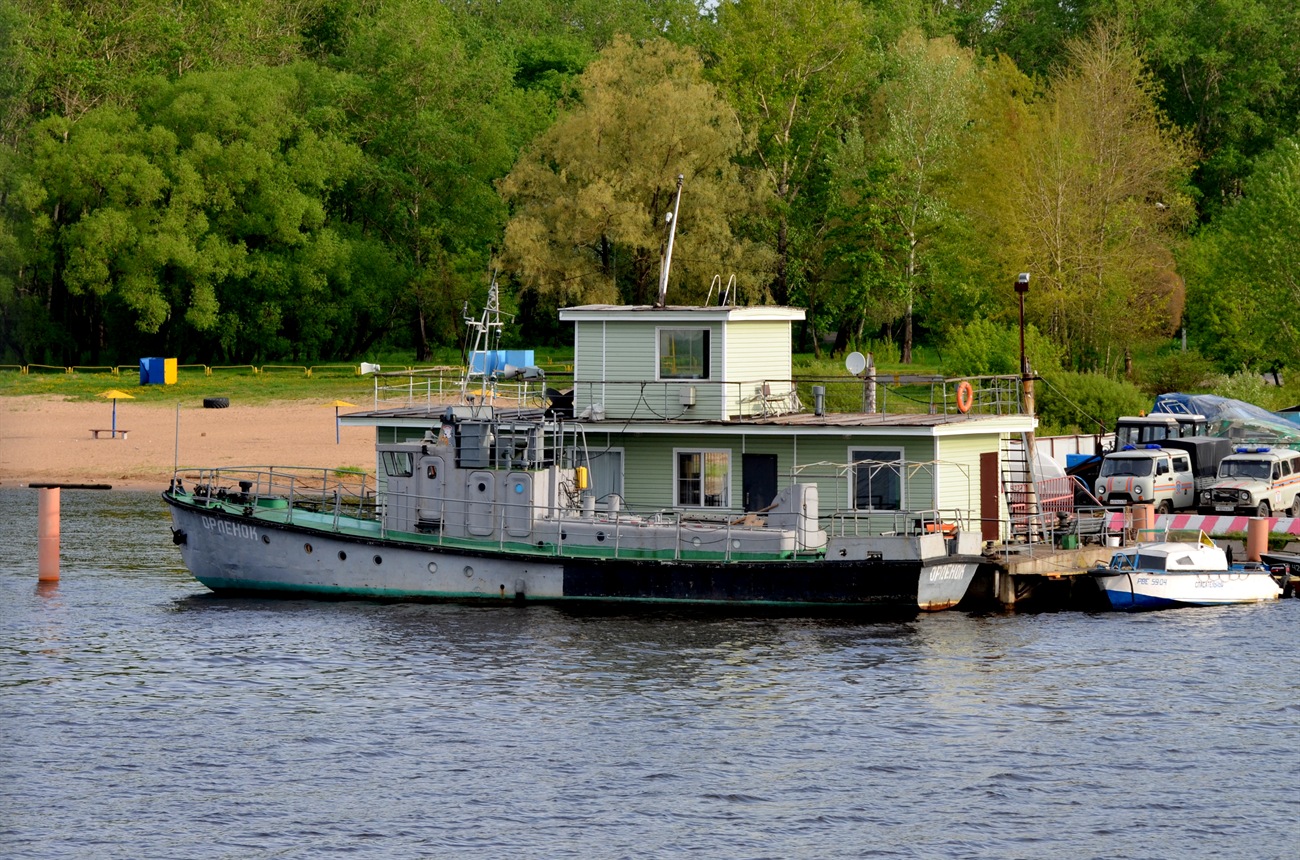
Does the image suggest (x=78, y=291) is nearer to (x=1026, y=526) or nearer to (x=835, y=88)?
(x=835, y=88)

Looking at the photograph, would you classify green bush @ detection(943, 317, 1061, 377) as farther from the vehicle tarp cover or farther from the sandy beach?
the sandy beach

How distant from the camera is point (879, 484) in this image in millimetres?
36719

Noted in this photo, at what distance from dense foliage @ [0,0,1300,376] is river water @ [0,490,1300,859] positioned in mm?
37716

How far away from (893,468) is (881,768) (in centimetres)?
1313

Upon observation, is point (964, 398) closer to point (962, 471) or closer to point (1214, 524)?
point (962, 471)

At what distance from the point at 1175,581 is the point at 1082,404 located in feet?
99.9

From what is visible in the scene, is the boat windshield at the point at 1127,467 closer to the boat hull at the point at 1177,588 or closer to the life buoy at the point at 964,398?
the boat hull at the point at 1177,588

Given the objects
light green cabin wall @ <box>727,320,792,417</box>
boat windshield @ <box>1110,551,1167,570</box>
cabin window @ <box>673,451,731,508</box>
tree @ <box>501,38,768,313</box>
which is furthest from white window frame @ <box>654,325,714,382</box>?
tree @ <box>501,38,768,313</box>

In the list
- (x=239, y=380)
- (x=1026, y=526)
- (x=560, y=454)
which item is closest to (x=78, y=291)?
(x=239, y=380)

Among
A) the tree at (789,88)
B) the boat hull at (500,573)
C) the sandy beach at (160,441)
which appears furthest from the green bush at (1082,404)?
the boat hull at (500,573)

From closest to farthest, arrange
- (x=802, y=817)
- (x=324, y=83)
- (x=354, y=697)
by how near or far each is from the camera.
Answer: (x=802, y=817)
(x=354, y=697)
(x=324, y=83)

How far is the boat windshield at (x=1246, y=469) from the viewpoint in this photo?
4944cm

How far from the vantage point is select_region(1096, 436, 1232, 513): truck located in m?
49.1

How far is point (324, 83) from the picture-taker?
98062 mm
